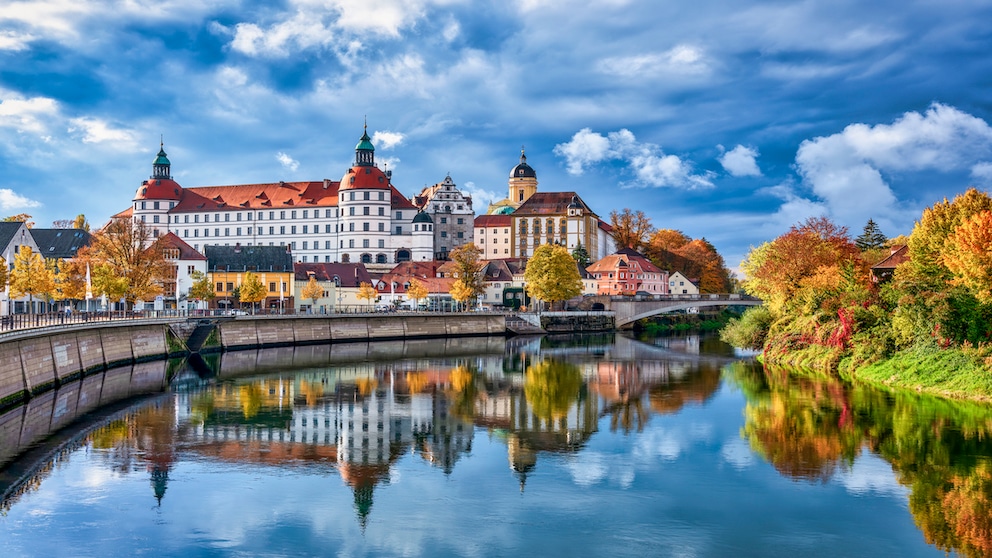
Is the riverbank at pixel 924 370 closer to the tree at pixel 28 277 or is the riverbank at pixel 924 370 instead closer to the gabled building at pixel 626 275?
the tree at pixel 28 277

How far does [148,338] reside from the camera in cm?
5356

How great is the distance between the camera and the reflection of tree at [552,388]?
119 feet

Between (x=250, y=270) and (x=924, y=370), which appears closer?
(x=924, y=370)

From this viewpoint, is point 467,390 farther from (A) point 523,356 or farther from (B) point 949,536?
(B) point 949,536

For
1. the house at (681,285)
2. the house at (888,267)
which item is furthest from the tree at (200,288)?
the house at (681,285)

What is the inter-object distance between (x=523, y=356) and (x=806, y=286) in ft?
66.1

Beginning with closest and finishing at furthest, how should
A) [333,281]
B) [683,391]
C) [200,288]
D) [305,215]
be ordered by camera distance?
[683,391], [200,288], [333,281], [305,215]

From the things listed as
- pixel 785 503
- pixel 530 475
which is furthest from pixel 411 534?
pixel 785 503

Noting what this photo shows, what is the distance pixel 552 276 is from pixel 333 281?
25.5 m

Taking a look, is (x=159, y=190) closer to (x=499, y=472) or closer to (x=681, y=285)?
(x=681, y=285)

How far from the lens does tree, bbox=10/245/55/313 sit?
162 feet

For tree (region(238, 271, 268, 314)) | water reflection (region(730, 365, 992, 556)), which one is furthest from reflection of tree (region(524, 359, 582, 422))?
tree (region(238, 271, 268, 314))

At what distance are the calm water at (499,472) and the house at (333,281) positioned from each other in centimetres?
5429

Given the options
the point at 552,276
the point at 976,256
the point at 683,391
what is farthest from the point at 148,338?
the point at 552,276
